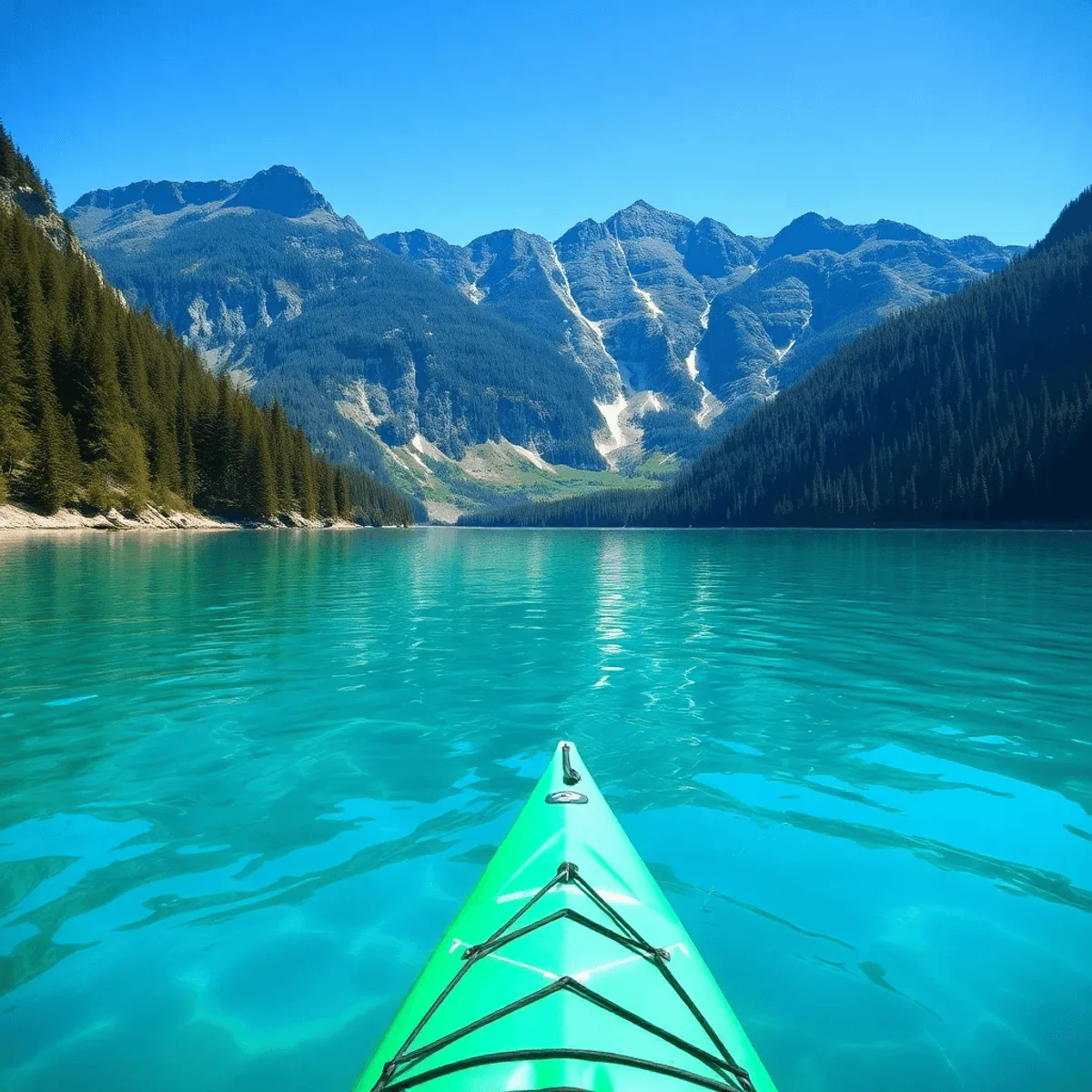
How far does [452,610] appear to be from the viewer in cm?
2752

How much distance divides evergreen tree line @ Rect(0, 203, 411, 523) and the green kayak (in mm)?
74361

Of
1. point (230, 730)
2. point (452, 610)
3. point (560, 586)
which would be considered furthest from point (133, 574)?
point (230, 730)

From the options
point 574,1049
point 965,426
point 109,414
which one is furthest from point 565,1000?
point 965,426

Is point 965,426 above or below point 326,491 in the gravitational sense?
above

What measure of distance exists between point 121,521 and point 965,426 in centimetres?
16433

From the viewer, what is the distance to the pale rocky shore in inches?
2584

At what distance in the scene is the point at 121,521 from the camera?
78.0m

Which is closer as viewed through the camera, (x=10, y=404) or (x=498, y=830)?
(x=498, y=830)

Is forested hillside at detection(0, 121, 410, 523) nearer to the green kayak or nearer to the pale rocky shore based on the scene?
the pale rocky shore

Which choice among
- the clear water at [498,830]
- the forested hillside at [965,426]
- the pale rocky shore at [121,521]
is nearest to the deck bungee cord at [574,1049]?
the clear water at [498,830]

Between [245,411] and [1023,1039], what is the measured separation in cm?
12143

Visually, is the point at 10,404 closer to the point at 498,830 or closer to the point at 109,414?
the point at 109,414

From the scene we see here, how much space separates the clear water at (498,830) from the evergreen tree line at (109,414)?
57.5m

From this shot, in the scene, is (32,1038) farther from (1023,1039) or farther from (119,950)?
(1023,1039)
